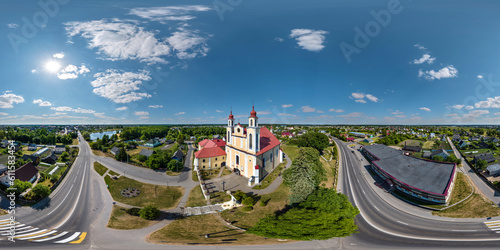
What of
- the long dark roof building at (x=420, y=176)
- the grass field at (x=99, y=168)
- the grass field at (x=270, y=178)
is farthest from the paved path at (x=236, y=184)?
the grass field at (x=99, y=168)

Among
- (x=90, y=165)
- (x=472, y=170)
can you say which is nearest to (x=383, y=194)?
(x=472, y=170)

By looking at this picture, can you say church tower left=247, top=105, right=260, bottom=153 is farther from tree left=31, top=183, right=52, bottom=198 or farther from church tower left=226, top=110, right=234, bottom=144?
tree left=31, top=183, right=52, bottom=198

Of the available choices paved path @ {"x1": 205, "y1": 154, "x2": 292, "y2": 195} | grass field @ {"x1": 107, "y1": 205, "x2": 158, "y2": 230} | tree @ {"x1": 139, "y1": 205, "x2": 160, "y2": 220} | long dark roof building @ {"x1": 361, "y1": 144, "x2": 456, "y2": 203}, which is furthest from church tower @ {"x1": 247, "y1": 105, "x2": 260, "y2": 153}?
long dark roof building @ {"x1": 361, "y1": 144, "x2": 456, "y2": 203}

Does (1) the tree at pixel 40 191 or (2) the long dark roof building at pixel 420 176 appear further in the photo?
(1) the tree at pixel 40 191

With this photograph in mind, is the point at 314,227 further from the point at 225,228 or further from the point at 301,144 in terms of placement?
the point at 301,144

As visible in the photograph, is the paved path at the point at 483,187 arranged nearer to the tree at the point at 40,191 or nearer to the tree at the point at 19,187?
the tree at the point at 40,191

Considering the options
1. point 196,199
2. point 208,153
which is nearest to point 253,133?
point 208,153

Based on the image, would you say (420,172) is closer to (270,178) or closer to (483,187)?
(483,187)
